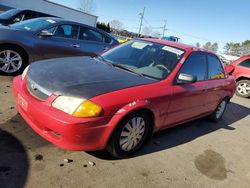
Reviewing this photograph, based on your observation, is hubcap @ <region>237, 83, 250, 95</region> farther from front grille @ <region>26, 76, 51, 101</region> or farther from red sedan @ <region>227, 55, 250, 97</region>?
front grille @ <region>26, 76, 51, 101</region>

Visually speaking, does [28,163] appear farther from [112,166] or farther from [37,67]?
[37,67]

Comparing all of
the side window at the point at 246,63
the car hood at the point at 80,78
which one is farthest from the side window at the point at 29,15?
the side window at the point at 246,63

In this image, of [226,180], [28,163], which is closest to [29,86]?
[28,163]

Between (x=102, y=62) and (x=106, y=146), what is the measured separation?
151 cm

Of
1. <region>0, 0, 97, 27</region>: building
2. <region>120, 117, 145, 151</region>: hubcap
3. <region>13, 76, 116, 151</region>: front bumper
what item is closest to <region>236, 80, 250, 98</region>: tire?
<region>120, 117, 145, 151</region>: hubcap

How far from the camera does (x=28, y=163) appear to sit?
2961 mm

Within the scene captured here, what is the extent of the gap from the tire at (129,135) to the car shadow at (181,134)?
15 cm

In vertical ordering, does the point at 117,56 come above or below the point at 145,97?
above

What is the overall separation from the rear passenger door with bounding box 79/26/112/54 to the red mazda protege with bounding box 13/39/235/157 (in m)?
2.56

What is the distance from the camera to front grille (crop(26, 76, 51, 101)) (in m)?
3.02

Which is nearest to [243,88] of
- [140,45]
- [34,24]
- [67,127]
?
[140,45]

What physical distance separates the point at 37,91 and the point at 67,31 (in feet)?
13.2

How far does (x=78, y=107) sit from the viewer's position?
9.26 ft

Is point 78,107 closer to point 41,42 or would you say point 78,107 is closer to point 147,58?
point 147,58
